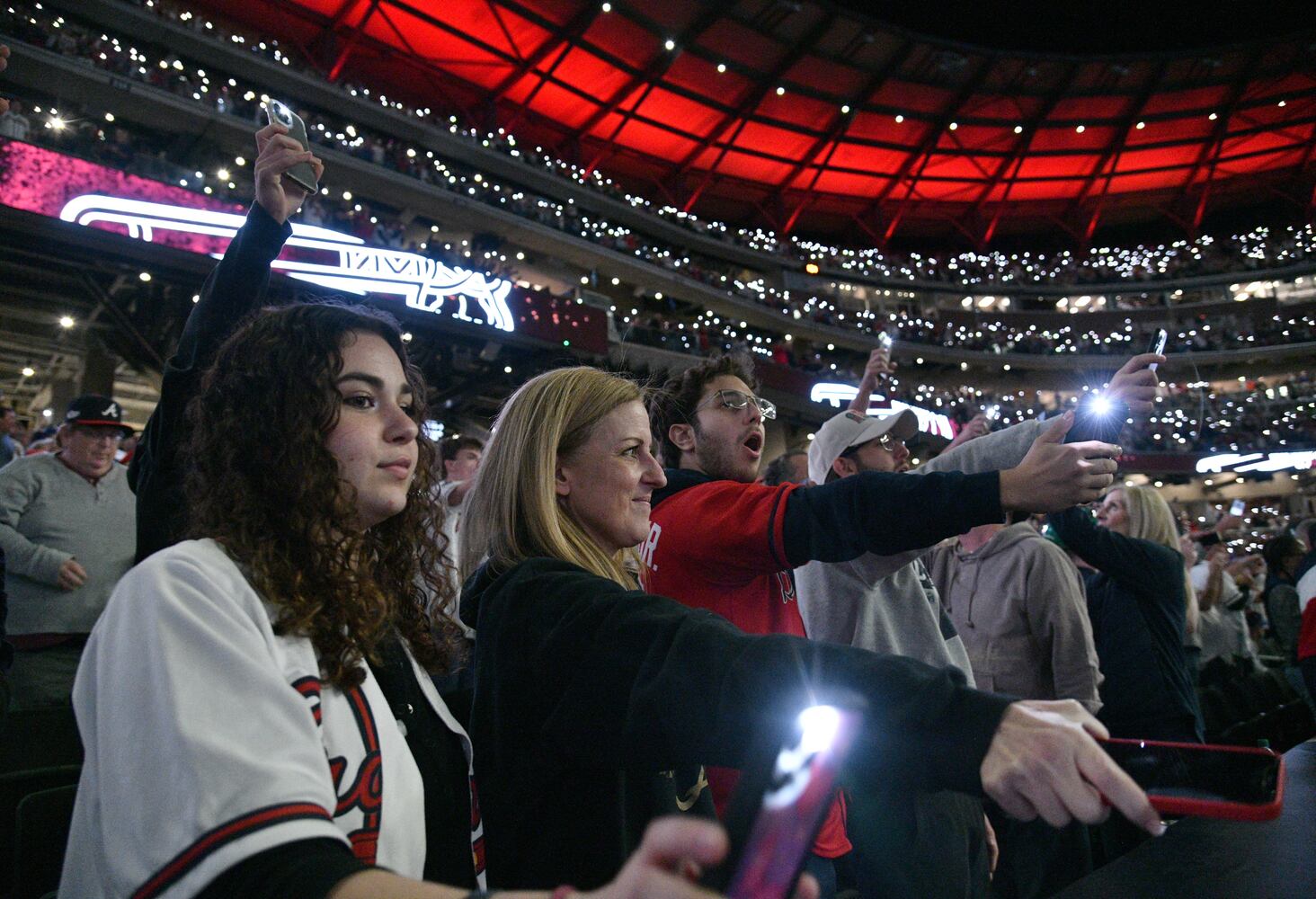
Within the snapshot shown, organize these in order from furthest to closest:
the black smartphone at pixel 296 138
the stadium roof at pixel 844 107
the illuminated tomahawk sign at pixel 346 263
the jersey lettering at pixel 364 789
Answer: the stadium roof at pixel 844 107 < the illuminated tomahawk sign at pixel 346 263 < the black smartphone at pixel 296 138 < the jersey lettering at pixel 364 789

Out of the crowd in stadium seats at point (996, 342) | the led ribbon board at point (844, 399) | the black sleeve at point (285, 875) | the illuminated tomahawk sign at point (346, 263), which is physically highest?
the crowd in stadium seats at point (996, 342)

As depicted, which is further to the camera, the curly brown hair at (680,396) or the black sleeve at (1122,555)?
the black sleeve at (1122,555)

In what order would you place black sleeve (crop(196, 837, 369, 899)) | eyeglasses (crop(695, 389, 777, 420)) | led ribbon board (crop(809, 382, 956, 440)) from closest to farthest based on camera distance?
black sleeve (crop(196, 837, 369, 899))
eyeglasses (crop(695, 389, 777, 420))
led ribbon board (crop(809, 382, 956, 440))

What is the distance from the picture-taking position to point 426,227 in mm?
21188

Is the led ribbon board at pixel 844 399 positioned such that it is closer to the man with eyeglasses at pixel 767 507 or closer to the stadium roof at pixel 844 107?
the stadium roof at pixel 844 107

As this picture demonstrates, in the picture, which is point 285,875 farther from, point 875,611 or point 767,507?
point 875,611

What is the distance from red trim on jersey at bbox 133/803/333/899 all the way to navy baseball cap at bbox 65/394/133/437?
3726 mm

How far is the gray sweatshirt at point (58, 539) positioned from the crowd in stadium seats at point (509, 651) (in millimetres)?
1049

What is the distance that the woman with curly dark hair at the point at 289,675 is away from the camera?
813 mm

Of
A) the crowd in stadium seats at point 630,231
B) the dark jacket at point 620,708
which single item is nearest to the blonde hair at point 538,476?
the dark jacket at point 620,708

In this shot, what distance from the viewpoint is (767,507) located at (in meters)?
1.88

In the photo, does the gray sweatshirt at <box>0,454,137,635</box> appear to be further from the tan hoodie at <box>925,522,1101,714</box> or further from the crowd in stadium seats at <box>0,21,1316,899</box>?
the tan hoodie at <box>925,522,1101,714</box>

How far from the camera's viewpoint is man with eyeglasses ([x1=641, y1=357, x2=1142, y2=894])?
4.89 ft

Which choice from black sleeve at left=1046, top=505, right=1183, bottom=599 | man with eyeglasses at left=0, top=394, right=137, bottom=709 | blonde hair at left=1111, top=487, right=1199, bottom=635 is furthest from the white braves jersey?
blonde hair at left=1111, top=487, right=1199, bottom=635
